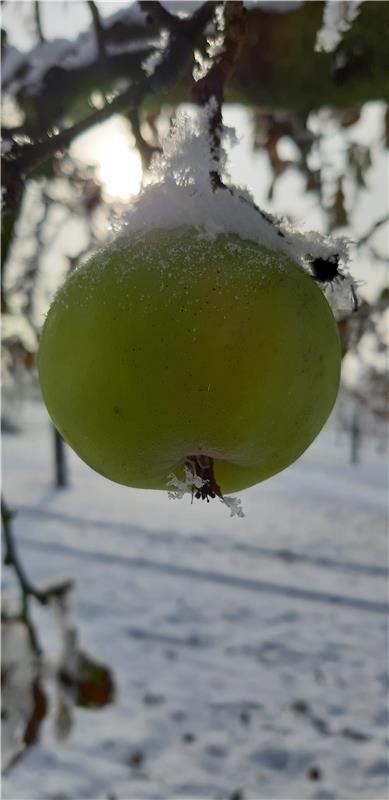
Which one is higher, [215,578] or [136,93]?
[136,93]

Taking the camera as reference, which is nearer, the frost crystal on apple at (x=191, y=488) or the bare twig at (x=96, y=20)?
the frost crystal on apple at (x=191, y=488)

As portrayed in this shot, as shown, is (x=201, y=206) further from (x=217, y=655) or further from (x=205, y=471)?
(x=217, y=655)

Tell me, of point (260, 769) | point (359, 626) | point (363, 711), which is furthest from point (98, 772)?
point (359, 626)

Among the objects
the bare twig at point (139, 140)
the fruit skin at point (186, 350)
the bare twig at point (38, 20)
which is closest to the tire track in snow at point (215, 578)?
the bare twig at point (38, 20)

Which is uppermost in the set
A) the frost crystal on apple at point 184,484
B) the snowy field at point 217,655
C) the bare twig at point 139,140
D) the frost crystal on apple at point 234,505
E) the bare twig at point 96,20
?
the bare twig at point 96,20

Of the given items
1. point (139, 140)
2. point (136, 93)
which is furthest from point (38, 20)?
point (136, 93)

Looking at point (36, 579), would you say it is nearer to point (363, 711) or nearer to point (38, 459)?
point (363, 711)

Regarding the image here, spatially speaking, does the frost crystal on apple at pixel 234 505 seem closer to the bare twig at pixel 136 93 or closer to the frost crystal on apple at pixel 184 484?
the frost crystal on apple at pixel 184 484
